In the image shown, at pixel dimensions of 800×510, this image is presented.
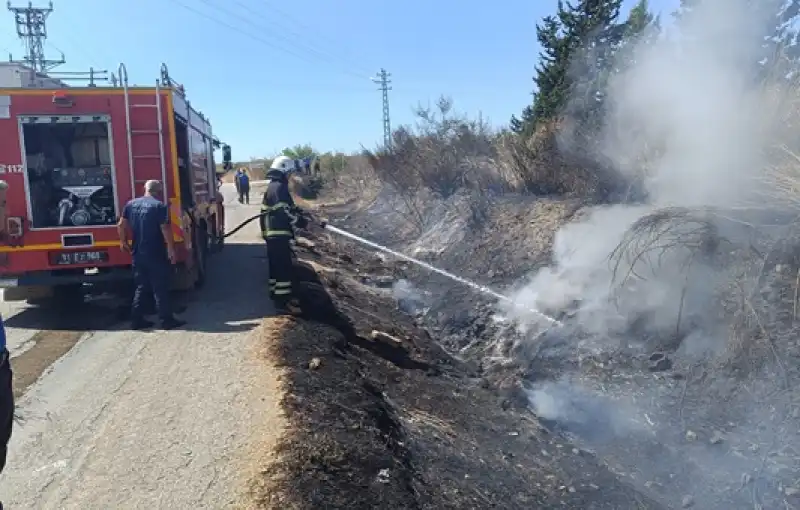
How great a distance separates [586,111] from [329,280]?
619 centimetres

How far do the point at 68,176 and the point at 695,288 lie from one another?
7632mm

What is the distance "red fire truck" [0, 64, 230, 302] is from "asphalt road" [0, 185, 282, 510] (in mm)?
802

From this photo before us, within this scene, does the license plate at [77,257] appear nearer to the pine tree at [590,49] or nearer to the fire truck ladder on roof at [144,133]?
the fire truck ladder on roof at [144,133]

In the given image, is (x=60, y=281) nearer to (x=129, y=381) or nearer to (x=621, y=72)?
(x=129, y=381)

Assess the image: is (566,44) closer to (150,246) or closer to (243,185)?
(243,185)

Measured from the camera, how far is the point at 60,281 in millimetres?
8461

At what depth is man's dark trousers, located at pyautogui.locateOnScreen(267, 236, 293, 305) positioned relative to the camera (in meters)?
8.27

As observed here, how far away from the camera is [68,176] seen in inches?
341

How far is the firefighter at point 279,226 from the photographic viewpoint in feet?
26.9

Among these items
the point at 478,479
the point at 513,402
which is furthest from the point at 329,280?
the point at 478,479

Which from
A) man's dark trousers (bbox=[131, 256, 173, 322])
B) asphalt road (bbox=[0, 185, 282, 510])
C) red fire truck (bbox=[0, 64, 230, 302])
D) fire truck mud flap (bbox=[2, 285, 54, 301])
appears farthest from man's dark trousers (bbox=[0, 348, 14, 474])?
fire truck mud flap (bbox=[2, 285, 54, 301])

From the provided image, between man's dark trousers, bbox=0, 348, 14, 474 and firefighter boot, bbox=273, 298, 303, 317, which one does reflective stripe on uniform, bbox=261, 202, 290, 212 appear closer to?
firefighter boot, bbox=273, 298, 303, 317

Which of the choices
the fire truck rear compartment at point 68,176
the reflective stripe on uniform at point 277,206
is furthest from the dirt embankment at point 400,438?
the fire truck rear compartment at point 68,176

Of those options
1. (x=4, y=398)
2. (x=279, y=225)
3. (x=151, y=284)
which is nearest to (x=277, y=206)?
(x=279, y=225)
